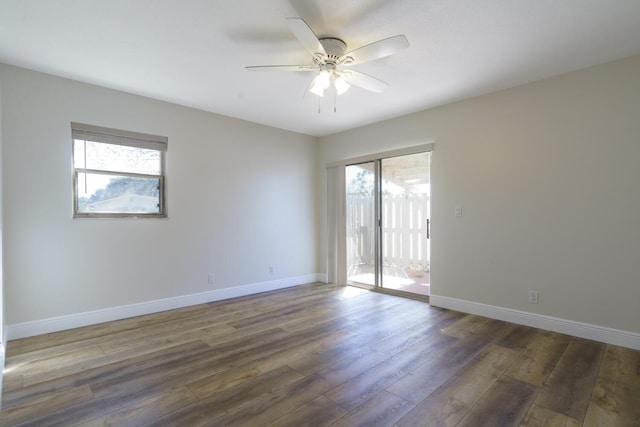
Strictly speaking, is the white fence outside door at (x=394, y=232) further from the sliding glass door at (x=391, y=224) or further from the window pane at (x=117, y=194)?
the window pane at (x=117, y=194)

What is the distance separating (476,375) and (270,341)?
1687 millimetres

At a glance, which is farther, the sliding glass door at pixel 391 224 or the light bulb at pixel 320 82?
the sliding glass door at pixel 391 224

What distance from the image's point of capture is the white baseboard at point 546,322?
2.60 meters

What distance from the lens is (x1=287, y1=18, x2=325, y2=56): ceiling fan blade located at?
181 centimetres

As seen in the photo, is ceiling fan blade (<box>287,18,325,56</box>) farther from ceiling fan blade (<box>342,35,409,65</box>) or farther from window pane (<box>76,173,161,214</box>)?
window pane (<box>76,173,161,214</box>)

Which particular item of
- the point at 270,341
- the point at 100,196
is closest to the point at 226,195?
the point at 100,196

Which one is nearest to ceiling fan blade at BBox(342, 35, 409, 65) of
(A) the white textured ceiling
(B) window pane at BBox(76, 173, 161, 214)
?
(A) the white textured ceiling

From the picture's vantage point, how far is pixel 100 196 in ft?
10.7

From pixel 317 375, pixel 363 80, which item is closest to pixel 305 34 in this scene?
pixel 363 80

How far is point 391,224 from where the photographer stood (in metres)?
4.57

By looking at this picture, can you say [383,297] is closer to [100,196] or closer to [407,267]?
[407,267]

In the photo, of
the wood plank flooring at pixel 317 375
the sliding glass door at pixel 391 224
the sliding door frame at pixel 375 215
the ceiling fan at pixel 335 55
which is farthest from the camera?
the sliding glass door at pixel 391 224

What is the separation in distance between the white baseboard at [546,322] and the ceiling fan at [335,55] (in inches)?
104

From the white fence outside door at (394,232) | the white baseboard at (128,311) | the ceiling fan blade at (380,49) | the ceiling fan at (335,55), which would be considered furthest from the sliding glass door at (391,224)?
the ceiling fan blade at (380,49)
